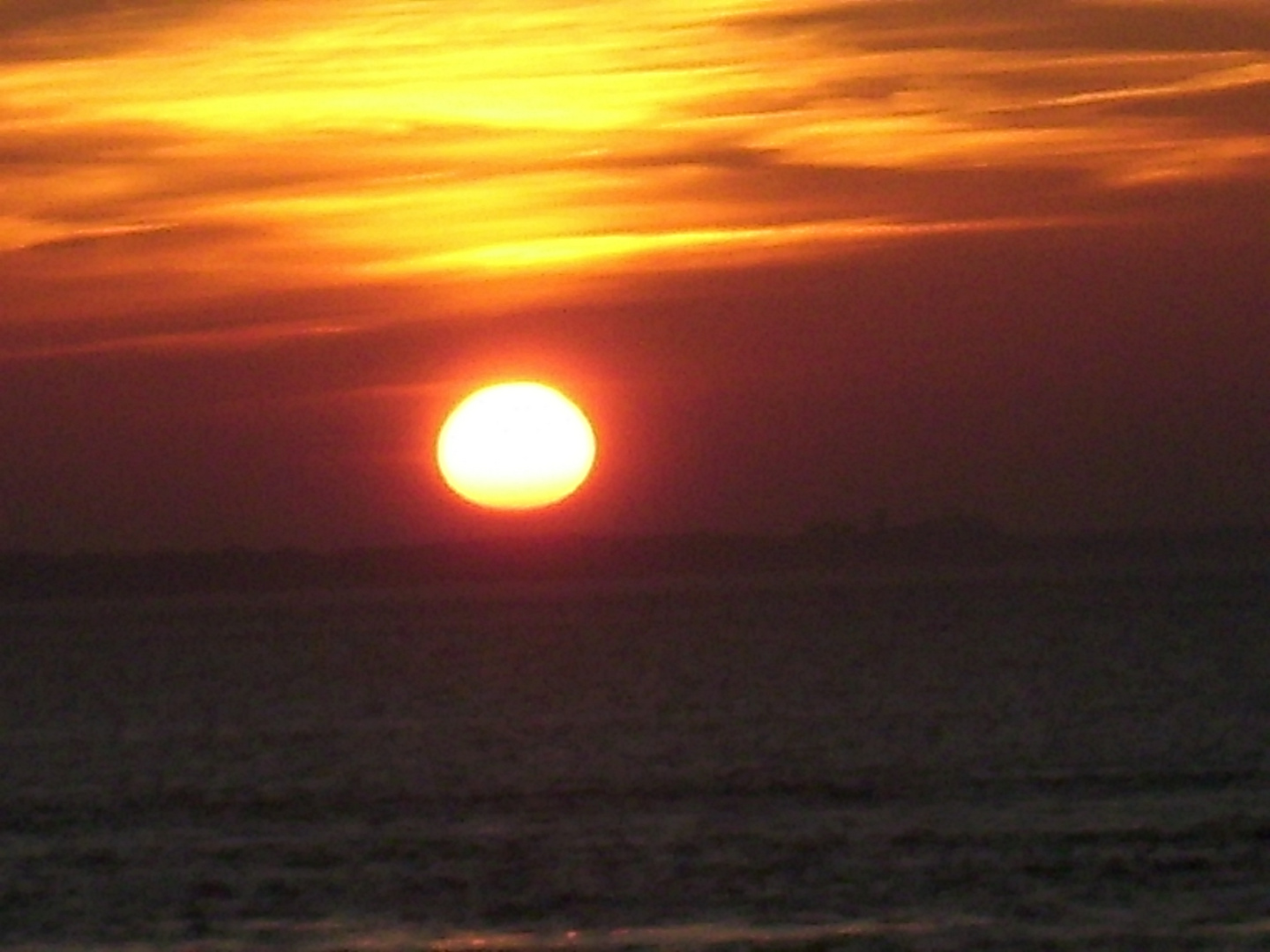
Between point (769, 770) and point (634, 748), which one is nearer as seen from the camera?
point (769, 770)

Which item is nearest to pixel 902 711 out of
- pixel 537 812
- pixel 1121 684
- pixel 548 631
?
pixel 1121 684

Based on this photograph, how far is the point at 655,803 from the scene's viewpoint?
30.5 metres

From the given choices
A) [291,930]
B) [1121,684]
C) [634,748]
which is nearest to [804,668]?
[1121,684]

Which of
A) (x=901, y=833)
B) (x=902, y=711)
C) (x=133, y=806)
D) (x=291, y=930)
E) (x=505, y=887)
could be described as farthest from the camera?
(x=902, y=711)

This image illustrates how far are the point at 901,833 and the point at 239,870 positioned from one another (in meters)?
6.97

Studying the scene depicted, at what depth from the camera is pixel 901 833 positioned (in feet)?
89.0

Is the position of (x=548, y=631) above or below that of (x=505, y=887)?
above

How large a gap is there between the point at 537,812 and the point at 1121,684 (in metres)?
23.5

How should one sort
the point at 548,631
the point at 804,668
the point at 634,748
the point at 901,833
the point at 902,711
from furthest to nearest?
1. the point at 548,631
2. the point at 804,668
3. the point at 902,711
4. the point at 634,748
5. the point at 901,833

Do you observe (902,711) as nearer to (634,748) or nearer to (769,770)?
(634,748)

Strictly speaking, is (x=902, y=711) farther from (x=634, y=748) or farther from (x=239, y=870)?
(x=239, y=870)

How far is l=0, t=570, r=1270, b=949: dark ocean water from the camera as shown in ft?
73.3

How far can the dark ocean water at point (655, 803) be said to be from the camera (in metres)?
22.3

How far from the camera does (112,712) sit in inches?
2028
